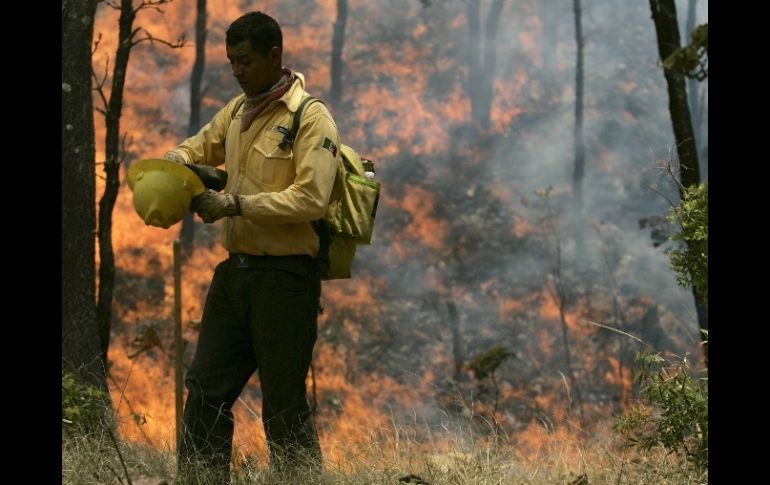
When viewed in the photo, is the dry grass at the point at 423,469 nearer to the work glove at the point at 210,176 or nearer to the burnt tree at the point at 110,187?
the work glove at the point at 210,176

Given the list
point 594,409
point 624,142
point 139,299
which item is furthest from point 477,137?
point 139,299

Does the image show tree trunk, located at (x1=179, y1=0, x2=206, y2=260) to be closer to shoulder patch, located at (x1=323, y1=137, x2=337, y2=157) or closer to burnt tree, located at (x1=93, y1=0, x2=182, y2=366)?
burnt tree, located at (x1=93, y1=0, x2=182, y2=366)

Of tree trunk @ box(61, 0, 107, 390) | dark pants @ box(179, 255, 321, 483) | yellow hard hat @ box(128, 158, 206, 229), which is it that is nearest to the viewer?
yellow hard hat @ box(128, 158, 206, 229)

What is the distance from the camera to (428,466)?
4438 millimetres

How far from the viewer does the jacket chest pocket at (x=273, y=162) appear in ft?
14.8

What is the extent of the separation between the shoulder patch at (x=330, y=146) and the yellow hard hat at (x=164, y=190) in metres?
0.56

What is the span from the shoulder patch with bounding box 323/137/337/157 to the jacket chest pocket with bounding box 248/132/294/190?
0.17 meters

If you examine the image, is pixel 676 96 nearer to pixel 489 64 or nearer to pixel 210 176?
→ pixel 210 176

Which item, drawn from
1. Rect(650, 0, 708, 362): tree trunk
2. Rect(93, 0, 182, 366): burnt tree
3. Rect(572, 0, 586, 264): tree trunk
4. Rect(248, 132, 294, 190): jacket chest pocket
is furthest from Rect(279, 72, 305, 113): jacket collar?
Rect(572, 0, 586, 264): tree trunk

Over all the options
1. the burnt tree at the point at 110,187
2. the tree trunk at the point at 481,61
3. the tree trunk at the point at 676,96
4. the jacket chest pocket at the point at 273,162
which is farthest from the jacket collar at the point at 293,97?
the tree trunk at the point at 481,61

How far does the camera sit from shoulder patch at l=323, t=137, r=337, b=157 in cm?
446
